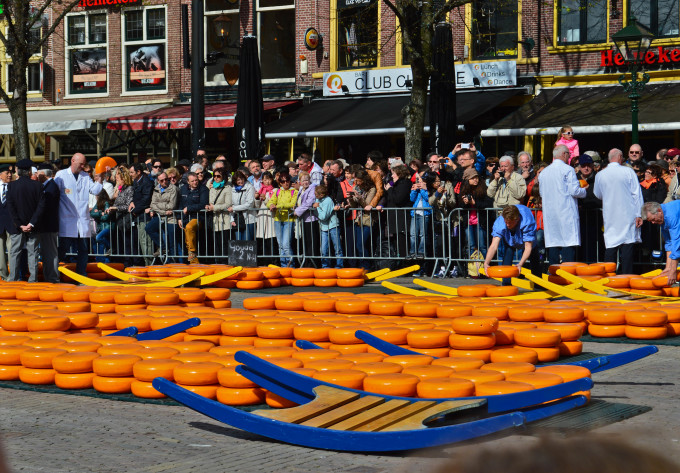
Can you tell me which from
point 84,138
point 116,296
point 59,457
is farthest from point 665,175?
point 84,138

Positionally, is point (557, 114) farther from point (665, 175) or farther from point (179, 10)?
point (179, 10)

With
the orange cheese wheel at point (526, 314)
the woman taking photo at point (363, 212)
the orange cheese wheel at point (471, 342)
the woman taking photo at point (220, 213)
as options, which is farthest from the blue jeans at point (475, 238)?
the orange cheese wheel at point (471, 342)

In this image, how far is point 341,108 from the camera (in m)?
27.4

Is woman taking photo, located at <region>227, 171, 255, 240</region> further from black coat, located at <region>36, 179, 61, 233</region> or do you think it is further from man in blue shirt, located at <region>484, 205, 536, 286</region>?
man in blue shirt, located at <region>484, 205, 536, 286</region>

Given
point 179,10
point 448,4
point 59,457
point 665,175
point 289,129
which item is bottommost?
point 59,457

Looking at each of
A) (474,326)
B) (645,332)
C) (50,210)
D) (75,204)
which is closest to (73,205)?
(75,204)

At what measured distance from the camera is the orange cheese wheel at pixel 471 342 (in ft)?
25.0

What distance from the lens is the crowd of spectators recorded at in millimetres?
14914

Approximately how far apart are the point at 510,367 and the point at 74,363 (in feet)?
10.4

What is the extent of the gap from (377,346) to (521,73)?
19.4m

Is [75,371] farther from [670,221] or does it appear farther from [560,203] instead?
[560,203]

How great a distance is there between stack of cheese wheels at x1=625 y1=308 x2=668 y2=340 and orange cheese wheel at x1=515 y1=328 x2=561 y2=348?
5.75 feet

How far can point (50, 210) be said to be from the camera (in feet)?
49.7

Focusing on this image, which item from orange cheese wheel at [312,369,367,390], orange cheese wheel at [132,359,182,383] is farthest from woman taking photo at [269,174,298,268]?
orange cheese wheel at [312,369,367,390]
